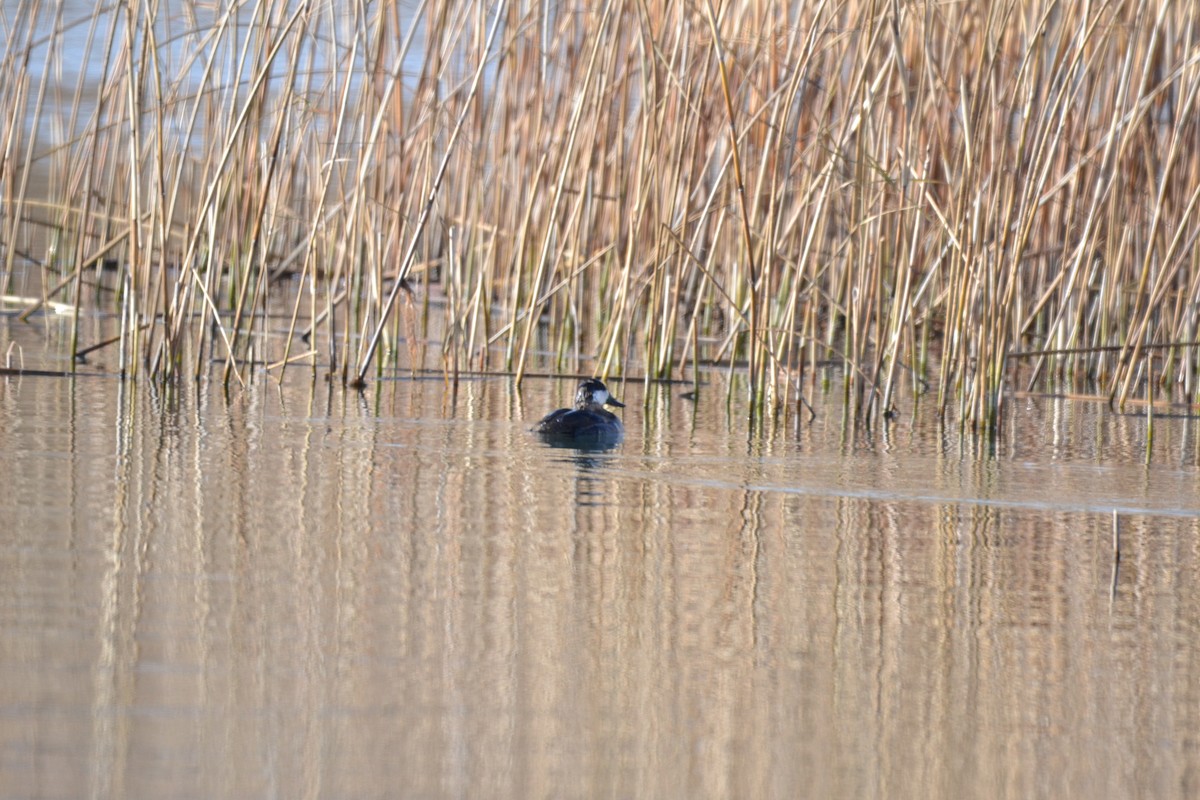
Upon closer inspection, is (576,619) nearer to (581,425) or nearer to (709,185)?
(581,425)

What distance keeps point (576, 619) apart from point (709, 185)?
17.7ft

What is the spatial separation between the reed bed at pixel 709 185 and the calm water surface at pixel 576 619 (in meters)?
1.06

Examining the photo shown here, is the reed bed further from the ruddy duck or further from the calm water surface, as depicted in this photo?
the calm water surface

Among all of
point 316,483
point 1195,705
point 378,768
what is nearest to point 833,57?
point 316,483

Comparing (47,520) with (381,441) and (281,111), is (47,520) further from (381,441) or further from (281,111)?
(281,111)

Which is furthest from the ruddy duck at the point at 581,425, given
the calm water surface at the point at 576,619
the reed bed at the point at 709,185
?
the reed bed at the point at 709,185

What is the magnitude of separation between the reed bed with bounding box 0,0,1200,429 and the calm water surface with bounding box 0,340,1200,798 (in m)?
1.06

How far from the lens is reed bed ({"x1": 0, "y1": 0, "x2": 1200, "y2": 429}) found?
6254 millimetres

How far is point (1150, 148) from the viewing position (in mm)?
7570

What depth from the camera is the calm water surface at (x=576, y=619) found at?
2494 mm

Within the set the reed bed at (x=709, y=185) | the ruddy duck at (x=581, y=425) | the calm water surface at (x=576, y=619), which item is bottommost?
the calm water surface at (x=576, y=619)

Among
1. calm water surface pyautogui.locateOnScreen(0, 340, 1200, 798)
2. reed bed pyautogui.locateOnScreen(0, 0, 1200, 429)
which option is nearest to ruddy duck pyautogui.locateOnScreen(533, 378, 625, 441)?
calm water surface pyautogui.locateOnScreen(0, 340, 1200, 798)

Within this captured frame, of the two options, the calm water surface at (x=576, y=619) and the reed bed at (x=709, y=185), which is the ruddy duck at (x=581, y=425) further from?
the reed bed at (x=709, y=185)

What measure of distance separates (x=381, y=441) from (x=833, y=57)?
3.08 meters
